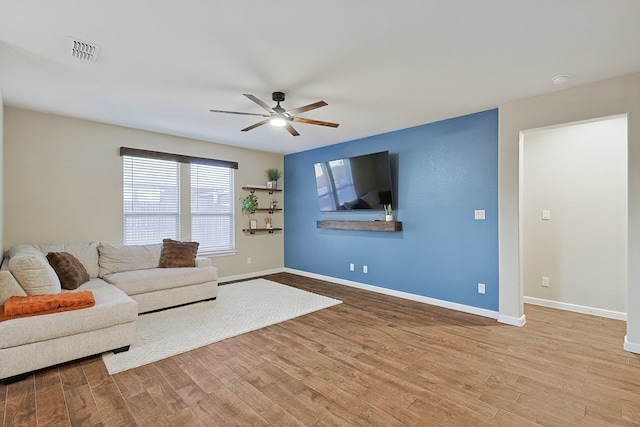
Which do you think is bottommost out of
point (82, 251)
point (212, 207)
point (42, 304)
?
point (42, 304)

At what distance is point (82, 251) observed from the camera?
3908mm

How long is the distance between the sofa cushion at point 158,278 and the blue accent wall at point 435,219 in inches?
92.6

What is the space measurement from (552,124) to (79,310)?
190 inches

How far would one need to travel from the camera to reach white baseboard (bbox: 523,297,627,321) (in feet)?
12.1

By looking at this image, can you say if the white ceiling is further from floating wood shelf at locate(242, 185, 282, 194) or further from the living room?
floating wood shelf at locate(242, 185, 282, 194)

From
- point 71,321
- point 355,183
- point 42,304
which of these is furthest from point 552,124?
point 42,304

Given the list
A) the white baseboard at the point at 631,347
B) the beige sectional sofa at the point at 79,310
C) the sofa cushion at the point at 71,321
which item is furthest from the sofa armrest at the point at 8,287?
the white baseboard at the point at 631,347

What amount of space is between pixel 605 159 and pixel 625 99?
1259 mm

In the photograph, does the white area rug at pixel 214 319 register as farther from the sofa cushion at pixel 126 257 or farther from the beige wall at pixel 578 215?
the beige wall at pixel 578 215

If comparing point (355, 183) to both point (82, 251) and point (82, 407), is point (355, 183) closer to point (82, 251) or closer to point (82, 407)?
point (82, 251)

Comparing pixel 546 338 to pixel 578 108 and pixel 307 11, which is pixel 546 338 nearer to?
pixel 578 108

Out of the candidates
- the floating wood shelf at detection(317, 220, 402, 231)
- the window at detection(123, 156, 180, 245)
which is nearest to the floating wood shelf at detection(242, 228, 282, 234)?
the floating wood shelf at detection(317, 220, 402, 231)

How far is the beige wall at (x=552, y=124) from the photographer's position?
280 centimetres

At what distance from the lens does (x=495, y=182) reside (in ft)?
12.3
